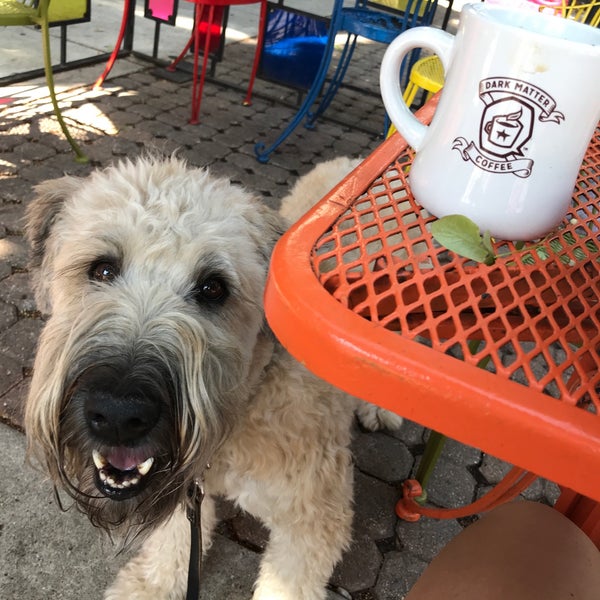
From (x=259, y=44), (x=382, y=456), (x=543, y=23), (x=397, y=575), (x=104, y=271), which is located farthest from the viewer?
(x=259, y=44)

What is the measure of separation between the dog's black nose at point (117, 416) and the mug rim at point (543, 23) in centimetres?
106

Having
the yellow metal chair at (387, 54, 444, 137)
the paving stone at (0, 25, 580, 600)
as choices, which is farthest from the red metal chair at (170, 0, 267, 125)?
the yellow metal chair at (387, 54, 444, 137)

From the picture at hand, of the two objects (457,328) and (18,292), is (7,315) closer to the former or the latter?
(18,292)

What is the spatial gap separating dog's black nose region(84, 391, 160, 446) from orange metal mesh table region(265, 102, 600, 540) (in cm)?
68

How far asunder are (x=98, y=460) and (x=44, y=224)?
905mm

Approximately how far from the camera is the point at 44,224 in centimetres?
199

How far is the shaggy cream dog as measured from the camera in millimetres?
1486

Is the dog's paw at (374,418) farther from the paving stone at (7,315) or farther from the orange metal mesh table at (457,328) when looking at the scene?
the orange metal mesh table at (457,328)

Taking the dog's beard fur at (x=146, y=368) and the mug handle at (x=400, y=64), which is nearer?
the mug handle at (x=400, y=64)

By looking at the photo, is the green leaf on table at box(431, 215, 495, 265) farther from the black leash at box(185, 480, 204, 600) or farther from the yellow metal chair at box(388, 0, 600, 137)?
the yellow metal chair at box(388, 0, 600, 137)

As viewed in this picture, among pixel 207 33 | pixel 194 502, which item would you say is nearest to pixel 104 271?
pixel 194 502

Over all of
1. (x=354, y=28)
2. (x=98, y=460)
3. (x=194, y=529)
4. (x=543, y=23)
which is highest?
(x=543, y=23)

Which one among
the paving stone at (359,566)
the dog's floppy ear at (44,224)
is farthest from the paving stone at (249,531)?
the dog's floppy ear at (44,224)

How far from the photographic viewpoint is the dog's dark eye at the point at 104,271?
174cm
